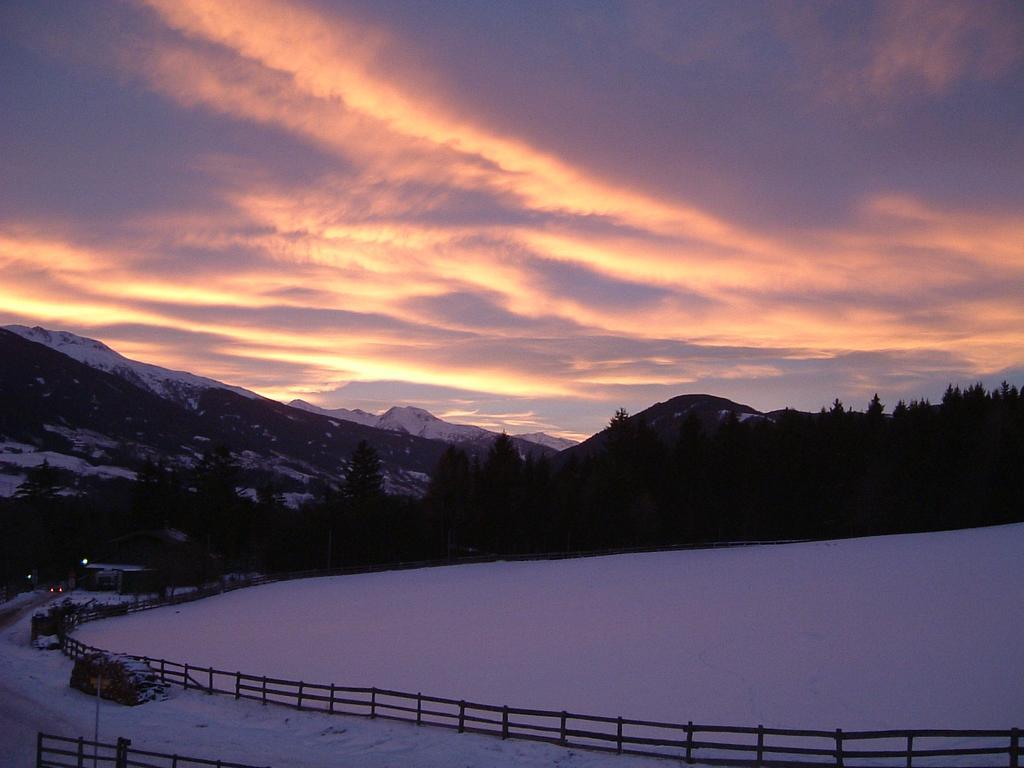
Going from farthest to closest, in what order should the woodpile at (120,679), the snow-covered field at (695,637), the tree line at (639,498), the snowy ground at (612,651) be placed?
the tree line at (639,498), the woodpile at (120,679), the snow-covered field at (695,637), the snowy ground at (612,651)

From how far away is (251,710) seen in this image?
1029 inches

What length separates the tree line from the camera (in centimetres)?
7381

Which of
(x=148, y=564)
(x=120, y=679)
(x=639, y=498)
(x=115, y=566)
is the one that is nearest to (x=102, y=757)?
(x=120, y=679)

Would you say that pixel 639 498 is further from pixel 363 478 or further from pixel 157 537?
pixel 157 537

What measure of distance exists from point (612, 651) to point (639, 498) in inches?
1950

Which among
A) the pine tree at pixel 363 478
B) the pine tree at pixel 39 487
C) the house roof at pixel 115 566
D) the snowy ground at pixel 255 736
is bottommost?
the house roof at pixel 115 566

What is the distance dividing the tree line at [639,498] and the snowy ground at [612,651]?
66.8ft

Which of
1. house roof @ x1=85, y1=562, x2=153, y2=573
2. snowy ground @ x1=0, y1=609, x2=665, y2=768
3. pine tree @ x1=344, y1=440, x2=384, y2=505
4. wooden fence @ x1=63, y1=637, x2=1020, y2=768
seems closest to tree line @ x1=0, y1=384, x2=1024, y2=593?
pine tree @ x1=344, y1=440, x2=384, y2=505

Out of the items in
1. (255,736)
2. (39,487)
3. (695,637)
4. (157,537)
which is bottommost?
(255,736)

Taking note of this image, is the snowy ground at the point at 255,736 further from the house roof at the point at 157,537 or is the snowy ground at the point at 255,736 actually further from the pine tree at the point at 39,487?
the pine tree at the point at 39,487

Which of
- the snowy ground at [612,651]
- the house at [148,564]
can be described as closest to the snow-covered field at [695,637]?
the snowy ground at [612,651]

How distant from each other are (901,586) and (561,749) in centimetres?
2562

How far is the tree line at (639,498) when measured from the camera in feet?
242

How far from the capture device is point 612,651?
110 ft
